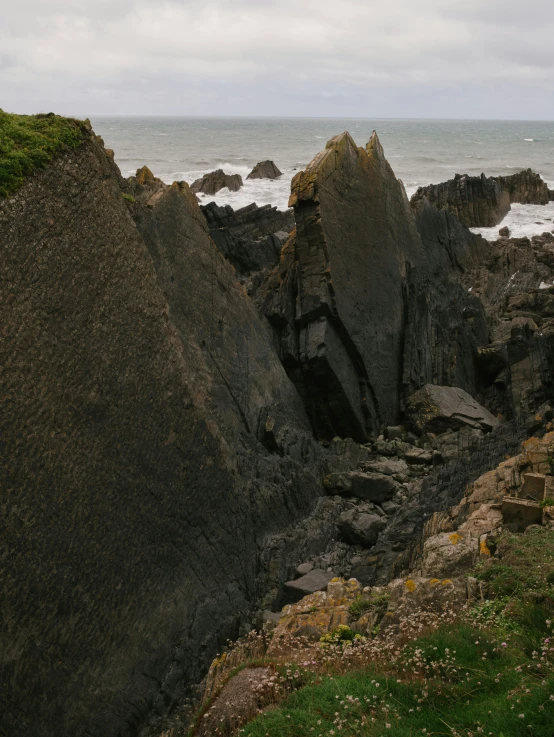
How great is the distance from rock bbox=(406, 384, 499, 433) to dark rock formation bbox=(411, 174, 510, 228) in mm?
22471

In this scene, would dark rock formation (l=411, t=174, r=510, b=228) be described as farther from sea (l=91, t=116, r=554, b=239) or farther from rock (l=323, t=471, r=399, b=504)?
rock (l=323, t=471, r=399, b=504)

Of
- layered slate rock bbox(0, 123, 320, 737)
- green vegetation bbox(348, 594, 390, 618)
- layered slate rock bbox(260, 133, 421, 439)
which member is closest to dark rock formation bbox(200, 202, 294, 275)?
layered slate rock bbox(260, 133, 421, 439)

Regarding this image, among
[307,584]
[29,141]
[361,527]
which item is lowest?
[307,584]

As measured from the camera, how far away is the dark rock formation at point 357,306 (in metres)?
15.8

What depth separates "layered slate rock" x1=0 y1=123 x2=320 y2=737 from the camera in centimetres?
809

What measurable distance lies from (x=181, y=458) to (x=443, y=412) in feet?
26.1

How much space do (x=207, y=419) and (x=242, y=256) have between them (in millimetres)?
11966

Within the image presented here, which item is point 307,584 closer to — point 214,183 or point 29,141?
point 29,141

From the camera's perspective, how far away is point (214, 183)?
48406mm

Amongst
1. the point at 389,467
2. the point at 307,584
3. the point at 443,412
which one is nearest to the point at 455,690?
the point at 307,584

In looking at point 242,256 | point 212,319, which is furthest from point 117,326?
point 242,256

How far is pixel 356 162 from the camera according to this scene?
17547 millimetres

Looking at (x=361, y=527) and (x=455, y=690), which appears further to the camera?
(x=361, y=527)

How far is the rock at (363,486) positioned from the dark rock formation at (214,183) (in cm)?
3728
